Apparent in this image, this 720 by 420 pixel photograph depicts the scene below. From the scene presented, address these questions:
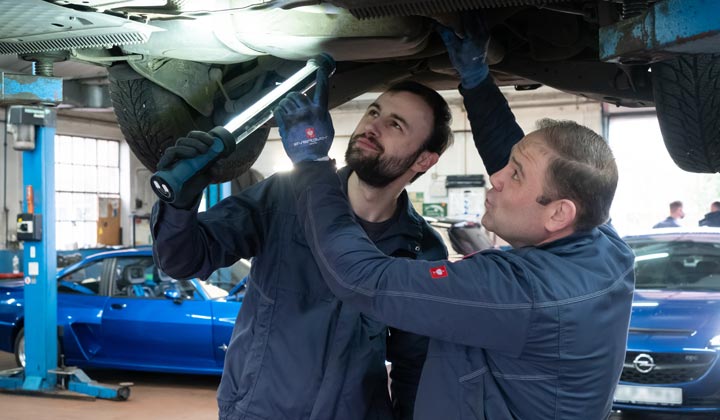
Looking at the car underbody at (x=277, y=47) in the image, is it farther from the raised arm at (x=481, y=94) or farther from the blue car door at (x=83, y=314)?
the blue car door at (x=83, y=314)

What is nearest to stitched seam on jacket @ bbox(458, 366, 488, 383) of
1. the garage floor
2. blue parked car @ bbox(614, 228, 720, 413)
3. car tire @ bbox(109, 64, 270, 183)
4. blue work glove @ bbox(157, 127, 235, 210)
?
blue work glove @ bbox(157, 127, 235, 210)

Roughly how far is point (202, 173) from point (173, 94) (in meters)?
1.23

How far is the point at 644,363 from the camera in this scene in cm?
516

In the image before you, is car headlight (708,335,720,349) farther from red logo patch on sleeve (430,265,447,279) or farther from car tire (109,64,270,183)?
red logo patch on sleeve (430,265,447,279)

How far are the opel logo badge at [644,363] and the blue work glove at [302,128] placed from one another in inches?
157

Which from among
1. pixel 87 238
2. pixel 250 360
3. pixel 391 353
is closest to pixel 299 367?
pixel 250 360

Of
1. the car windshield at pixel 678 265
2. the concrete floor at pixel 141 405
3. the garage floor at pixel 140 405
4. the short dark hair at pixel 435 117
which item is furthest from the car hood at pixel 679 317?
the short dark hair at pixel 435 117

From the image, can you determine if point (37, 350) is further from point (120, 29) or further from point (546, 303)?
point (546, 303)

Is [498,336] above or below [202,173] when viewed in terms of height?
below

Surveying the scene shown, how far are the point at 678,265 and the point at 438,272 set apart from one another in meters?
4.82

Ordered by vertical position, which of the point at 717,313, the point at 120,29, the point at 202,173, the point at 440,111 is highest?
the point at 120,29

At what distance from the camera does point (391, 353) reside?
2053 millimetres

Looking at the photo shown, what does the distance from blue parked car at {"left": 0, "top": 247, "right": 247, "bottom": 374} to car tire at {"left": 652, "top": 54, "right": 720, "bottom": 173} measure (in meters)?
4.58

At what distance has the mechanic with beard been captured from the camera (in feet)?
5.97
